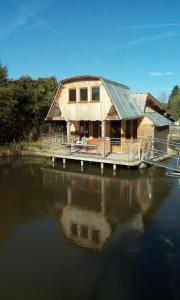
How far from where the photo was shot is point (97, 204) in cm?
1298

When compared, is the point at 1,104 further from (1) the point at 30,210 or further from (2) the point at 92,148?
(1) the point at 30,210

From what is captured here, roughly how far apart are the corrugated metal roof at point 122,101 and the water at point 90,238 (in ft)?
15.2

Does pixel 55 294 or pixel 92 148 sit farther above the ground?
pixel 92 148

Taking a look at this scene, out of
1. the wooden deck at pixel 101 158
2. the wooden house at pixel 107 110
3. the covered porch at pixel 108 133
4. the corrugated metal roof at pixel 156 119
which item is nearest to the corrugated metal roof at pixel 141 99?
the wooden house at pixel 107 110

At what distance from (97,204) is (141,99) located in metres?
12.9

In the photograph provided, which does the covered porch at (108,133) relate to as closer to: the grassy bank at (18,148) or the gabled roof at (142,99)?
the gabled roof at (142,99)

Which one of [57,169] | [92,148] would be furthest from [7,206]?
[92,148]

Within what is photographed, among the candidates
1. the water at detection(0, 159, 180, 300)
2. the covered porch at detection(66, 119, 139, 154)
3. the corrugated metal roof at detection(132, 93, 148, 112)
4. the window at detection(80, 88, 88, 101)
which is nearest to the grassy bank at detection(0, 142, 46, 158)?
the covered porch at detection(66, 119, 139, 154)

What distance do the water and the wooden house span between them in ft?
15.8

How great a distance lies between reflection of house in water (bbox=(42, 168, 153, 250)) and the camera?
10234 mm

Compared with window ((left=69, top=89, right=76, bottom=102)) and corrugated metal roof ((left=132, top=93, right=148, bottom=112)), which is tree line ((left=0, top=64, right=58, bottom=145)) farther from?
corrugated metal roof ((left=132, top=93, right=148, bottom=112))

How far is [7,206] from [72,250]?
4.93 meters

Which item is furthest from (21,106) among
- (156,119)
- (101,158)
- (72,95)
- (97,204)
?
(97,204)

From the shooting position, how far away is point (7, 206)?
12.7 m
